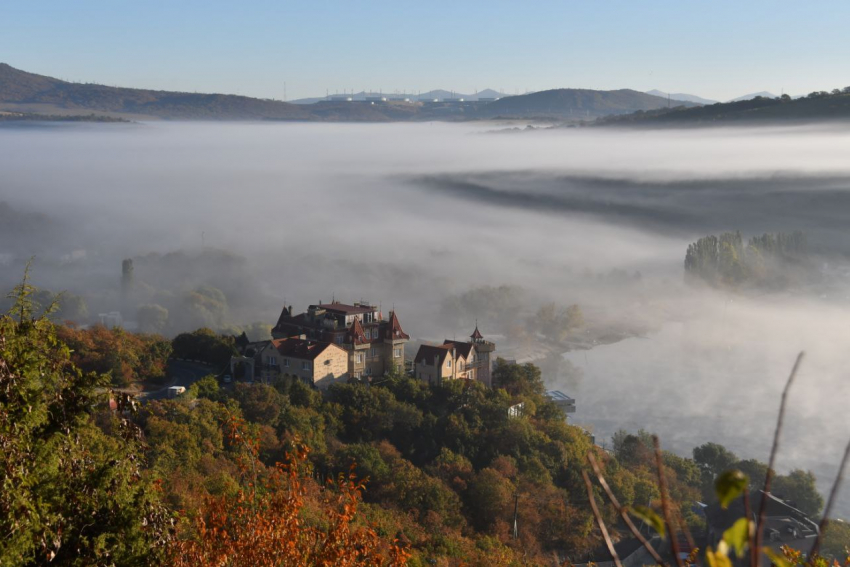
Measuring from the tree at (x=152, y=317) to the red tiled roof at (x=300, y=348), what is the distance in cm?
3992

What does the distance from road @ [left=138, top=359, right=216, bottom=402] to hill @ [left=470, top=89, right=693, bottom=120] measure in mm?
160140

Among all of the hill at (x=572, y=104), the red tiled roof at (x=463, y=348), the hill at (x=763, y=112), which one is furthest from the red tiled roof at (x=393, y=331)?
the hill at (x=572, y=104)

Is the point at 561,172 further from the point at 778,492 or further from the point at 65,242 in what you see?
the point at 778,492

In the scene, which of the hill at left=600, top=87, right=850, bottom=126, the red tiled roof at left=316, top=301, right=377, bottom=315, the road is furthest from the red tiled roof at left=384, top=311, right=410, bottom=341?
the hill at left=600, top=87, right=850, bottom=126

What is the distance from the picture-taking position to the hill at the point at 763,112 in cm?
12781

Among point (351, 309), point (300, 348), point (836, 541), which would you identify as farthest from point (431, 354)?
point (836, 541)

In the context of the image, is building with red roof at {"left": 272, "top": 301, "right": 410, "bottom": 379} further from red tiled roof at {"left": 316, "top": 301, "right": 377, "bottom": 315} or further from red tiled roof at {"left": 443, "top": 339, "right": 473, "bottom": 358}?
red tiled roof at {"left": 443, "top": 339, "right": 473, "bottom": 358}

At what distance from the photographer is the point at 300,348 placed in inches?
1259

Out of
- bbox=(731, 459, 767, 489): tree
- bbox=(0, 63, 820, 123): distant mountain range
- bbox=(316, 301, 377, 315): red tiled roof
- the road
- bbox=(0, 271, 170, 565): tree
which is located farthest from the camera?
bbox=(0, 63, 820, 123): distant mountain range

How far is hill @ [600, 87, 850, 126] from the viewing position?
127812 mm

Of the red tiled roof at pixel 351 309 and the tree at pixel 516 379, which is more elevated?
the red tiled roof at pixel 351 309

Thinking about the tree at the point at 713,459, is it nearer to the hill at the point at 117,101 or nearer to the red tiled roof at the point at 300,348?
the red tiled roof at the point at 300,348

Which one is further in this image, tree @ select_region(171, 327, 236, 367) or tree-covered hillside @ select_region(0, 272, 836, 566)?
tree @ select_region(171, 327, 236, 367)

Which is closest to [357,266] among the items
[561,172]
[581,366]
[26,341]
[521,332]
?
[521,332]
